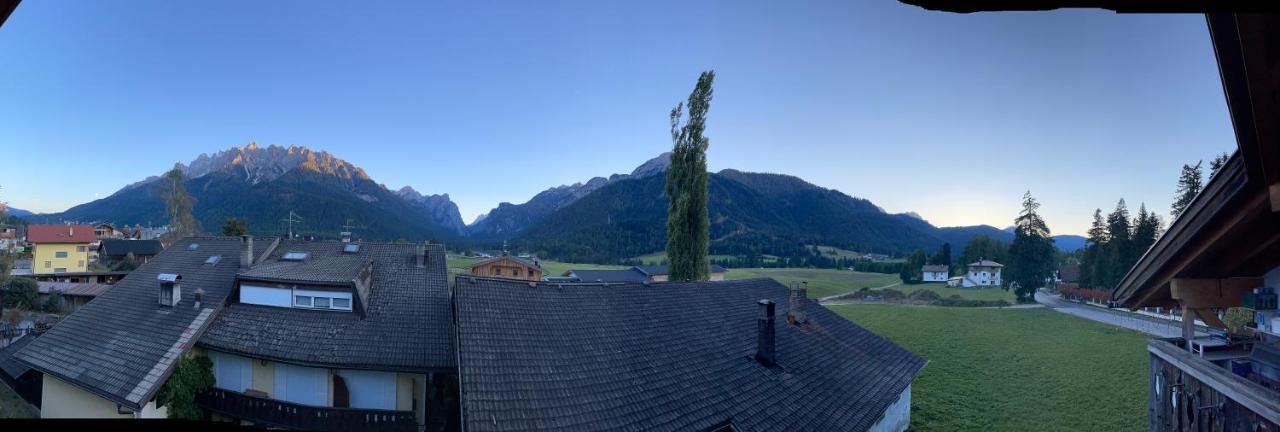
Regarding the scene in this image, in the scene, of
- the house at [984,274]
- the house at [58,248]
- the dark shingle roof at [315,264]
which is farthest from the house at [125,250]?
the house at [984,274]

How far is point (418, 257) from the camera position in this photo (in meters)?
22.7

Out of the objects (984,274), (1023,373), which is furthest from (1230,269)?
(984,274)

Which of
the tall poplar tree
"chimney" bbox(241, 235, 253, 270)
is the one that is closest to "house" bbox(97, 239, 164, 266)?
the tall poplar tree

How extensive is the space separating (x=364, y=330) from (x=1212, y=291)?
18698 millimetres

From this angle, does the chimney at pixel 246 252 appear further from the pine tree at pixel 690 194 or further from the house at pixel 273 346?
the pine tree at pixel 690 194

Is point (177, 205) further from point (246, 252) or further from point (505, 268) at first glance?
point (246, 252)

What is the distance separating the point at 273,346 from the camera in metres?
16.2

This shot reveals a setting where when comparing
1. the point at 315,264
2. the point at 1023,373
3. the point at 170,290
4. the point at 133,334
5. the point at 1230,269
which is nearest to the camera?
the point at 1230,269

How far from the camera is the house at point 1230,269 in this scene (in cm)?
239

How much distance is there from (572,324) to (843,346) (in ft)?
33.0

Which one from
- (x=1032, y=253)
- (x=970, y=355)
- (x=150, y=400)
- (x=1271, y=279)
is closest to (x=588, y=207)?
(x=1032, y=253)

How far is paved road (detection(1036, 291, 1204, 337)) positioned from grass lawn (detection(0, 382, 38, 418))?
164 ft

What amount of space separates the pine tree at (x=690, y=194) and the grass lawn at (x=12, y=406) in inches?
1019

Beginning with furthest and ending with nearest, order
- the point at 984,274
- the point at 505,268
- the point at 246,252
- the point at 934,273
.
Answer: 1. the point at 934,273
2. the point at 984,274
3. the point at 505,268
4. the point at 246,252
